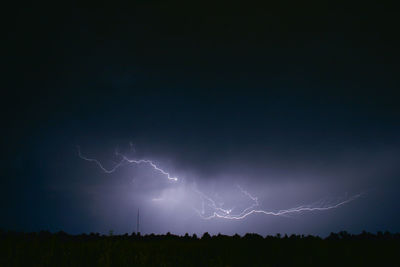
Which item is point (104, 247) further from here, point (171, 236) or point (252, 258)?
point (171, 236)

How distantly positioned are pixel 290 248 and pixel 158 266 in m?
3.68

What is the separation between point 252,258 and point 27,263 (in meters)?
5.90

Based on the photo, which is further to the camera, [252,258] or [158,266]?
[252,258]

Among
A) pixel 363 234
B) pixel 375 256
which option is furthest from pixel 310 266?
pixel 363 234

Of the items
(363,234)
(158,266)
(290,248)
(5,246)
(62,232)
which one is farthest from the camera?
(62,232)

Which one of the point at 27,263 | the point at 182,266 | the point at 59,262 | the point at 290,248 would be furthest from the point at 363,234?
the point at 27,263

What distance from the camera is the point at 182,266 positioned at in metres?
7.87

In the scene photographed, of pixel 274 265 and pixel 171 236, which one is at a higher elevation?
pixel 171 236

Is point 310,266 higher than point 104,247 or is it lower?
lower

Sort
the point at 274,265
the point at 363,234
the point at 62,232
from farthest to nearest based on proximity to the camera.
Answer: the point at 62,232 < the point at 363,234 < the point at 274,265

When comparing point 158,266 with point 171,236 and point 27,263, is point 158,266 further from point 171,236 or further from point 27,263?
point 171,236

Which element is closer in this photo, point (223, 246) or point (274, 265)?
point (274, 265)

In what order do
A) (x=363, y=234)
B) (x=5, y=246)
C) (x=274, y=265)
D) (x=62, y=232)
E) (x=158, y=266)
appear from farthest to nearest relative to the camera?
1. (x=62, y=232)
2. (x=363, y=234)
3. (x=5, y=246)
4. (x=274, y=265)
5. (x=158, y=266)

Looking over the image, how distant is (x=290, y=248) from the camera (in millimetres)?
9008
